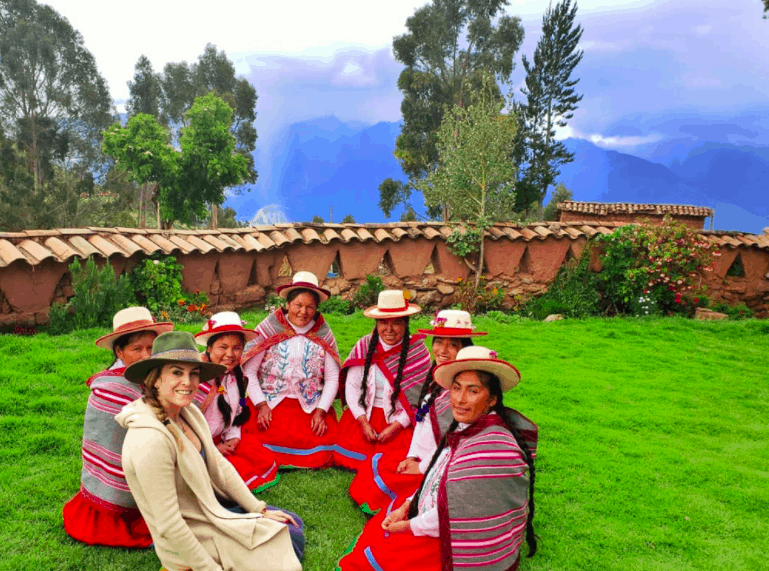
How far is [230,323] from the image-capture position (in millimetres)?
3250

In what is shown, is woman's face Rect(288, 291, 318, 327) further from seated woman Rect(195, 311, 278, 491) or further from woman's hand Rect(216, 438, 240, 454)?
woman's hand Rect(216, 438, 240, 454)

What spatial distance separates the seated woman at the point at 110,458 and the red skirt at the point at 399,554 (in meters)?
1.20

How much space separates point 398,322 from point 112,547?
214 centimetres

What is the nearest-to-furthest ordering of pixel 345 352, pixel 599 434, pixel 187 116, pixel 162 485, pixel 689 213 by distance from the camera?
pixel 162 485 < pixel 599 434 < pixel 345 352 < pixel 187 116 < pixel 689 213

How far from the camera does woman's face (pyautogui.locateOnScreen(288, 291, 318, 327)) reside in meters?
3.86

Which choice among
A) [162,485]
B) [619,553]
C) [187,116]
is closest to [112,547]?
[162,485]

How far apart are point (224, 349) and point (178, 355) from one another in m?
1.05

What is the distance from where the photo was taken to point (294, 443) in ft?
12.5

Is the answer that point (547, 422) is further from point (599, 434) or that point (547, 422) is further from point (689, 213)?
point (689, 213)

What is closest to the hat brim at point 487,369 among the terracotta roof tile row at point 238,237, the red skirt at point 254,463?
the red skirt at point 254,463

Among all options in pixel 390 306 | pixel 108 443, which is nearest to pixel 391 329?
pixel 390 306

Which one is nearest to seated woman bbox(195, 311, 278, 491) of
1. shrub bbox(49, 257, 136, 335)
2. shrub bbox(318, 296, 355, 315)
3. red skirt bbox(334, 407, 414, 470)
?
red skirt bbox(334, 407, 414, 470)

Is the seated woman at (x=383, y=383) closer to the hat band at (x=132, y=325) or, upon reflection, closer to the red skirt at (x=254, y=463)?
the red skirt at (x=254, y=463)

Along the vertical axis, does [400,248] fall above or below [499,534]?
above
